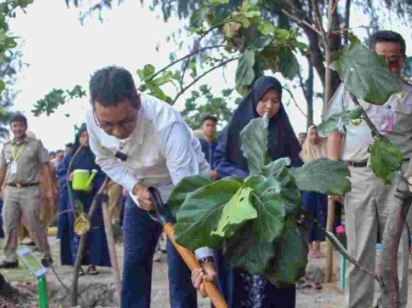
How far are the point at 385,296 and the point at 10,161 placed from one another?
7989 mm

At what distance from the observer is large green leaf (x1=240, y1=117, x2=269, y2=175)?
309cm

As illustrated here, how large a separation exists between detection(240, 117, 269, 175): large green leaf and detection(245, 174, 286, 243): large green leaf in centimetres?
26

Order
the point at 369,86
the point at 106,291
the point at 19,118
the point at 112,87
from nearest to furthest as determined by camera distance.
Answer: the point at 369,86 < the point at 112,87 < the point at 106,291 < the point at 19,118

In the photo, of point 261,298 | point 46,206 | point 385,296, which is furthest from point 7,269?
point 385,296

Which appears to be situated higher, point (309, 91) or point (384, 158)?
point (309, 91)

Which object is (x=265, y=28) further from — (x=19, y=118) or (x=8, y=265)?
(x=8, y=265)

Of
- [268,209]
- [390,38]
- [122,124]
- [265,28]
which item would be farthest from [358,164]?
[265,28]

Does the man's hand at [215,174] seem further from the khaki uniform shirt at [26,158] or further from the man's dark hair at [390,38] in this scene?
the khaki uniform shirt at [26,158]

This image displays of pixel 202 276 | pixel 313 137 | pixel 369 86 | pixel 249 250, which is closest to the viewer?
pixel 369 86

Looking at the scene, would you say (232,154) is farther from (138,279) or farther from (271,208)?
(271,208)

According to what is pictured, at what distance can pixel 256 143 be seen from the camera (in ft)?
10.2

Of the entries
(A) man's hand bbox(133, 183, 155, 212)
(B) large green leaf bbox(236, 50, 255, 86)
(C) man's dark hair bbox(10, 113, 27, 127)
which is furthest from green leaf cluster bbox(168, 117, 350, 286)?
(C) man's dark hair bbox(10, 113, 27, 127)

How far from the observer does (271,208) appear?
2.74 metres

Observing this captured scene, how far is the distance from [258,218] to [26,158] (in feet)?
25.9
